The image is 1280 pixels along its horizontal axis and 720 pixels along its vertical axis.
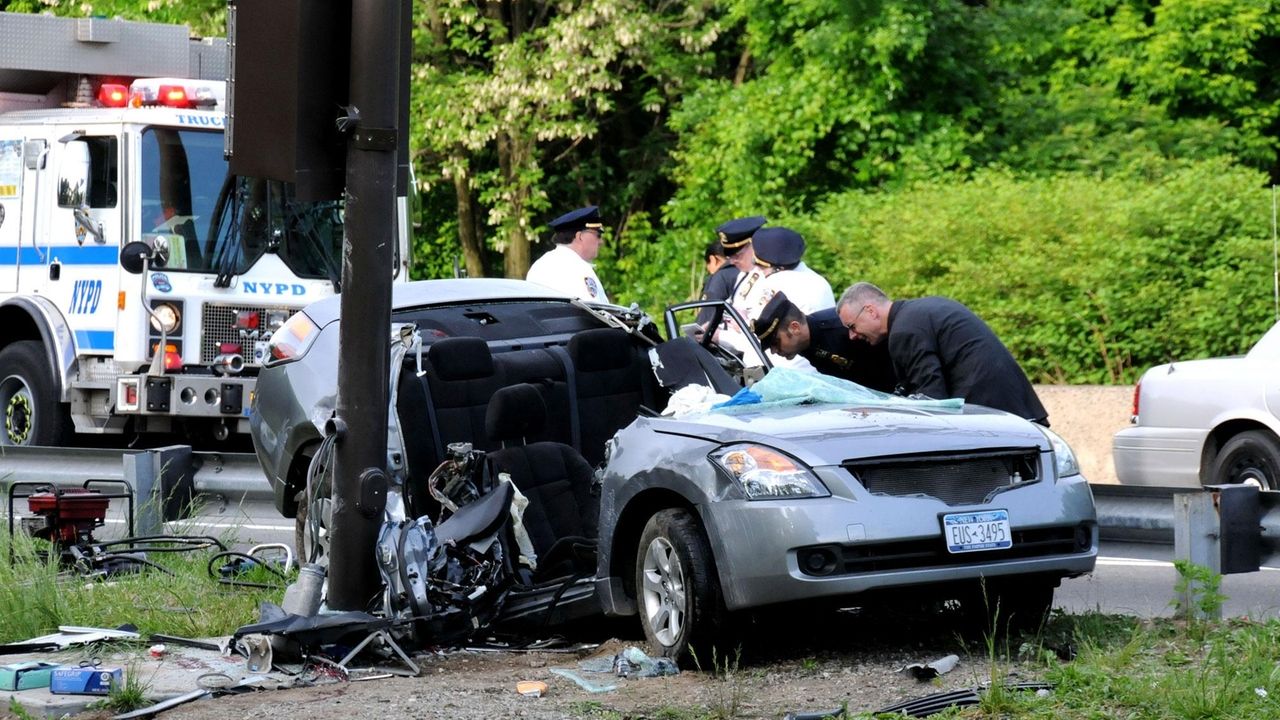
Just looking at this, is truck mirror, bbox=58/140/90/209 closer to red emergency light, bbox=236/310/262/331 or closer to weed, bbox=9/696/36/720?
red emergency light, bbox=236/310/262/331

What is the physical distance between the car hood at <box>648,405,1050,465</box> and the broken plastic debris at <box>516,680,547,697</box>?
3.47ft

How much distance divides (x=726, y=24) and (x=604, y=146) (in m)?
3.75

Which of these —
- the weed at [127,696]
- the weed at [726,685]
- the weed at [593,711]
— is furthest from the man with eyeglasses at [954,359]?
the weed at [127,696]

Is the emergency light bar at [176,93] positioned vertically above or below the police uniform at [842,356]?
above

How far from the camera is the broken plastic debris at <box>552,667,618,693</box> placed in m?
6.57

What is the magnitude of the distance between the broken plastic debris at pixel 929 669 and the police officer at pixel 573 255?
5052mm

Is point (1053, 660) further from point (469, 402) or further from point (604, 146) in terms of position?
point (604, 146)

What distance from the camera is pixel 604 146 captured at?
27.4 m

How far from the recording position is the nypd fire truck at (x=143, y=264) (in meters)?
13.1

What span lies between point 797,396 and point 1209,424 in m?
5.44

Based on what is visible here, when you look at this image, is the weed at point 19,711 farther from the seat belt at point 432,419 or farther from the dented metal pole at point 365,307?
the seat belt at point 432,419

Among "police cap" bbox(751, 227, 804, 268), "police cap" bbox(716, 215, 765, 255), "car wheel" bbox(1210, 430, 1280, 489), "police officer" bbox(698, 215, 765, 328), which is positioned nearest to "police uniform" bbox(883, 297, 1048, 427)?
"police cap" bbox(751, 227, 804, 268)

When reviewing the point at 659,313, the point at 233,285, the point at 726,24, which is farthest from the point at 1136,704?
the point at 726,24

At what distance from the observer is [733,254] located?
11844mm
